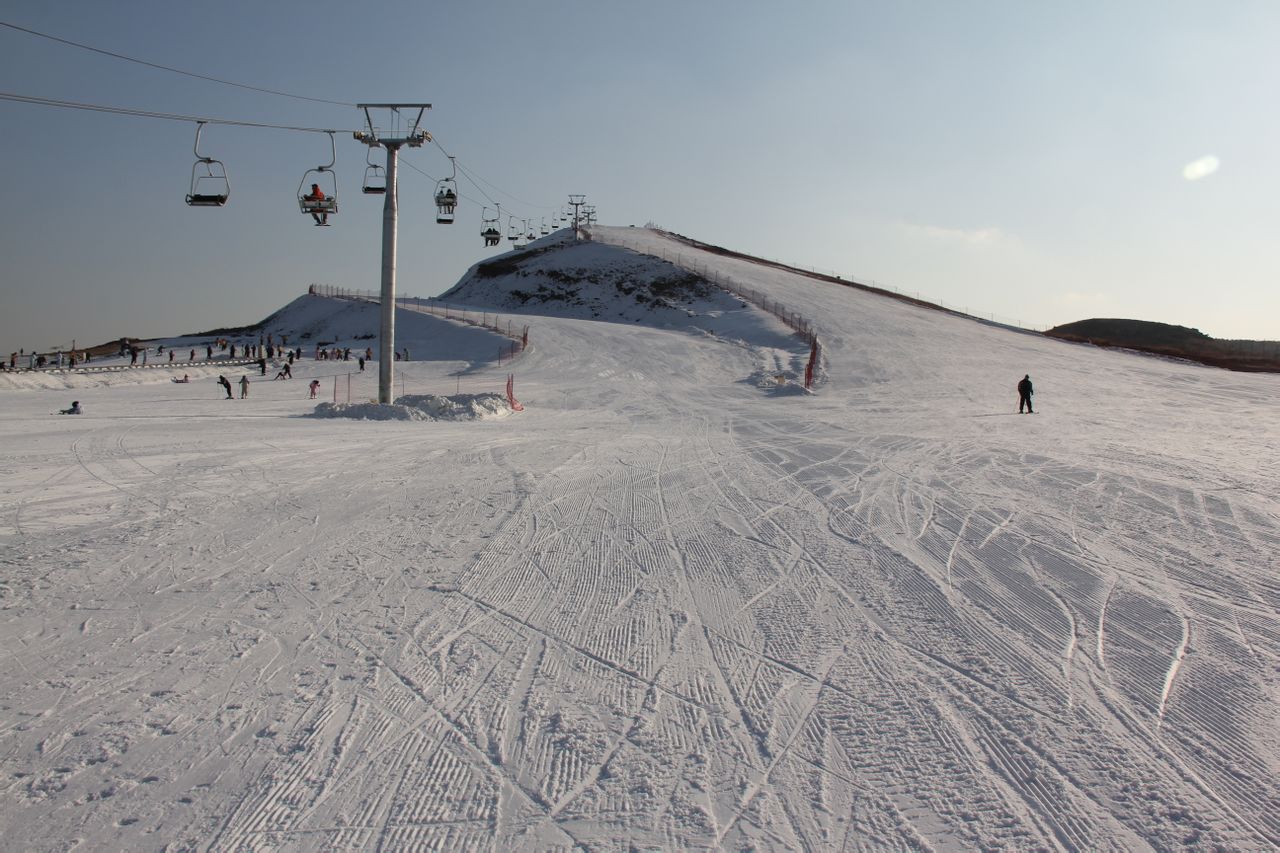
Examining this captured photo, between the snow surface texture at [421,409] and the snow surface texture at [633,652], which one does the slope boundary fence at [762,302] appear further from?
the snow surface texture at [633,652]

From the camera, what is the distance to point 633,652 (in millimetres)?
5094

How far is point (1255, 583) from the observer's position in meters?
6.68

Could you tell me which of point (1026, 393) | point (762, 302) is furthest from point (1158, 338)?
point (1026, 393)

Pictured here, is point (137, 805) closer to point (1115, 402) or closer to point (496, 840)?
point (496, 840)

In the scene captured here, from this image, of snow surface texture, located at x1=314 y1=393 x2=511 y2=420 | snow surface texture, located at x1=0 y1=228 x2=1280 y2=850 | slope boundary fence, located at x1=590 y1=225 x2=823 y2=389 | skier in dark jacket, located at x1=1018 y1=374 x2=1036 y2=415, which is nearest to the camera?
snow surface texture, located at x1=0 y1=228 x2=1280 y2=850

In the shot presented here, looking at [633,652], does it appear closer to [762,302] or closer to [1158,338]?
[762,302]

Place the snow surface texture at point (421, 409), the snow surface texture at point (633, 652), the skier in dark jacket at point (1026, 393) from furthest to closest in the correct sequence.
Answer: the skier in dark jacket at point (1026, 393)
the snow surface texture at point (421, 409)
the snow surface texture at point (633, 652)

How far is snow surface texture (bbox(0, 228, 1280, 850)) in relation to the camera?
337 cm

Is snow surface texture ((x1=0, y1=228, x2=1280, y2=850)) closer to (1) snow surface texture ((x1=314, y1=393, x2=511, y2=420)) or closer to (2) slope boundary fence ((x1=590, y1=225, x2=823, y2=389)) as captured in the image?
(1) snow surface texture ((x1=314, y1=393, x2=511, y2=420))

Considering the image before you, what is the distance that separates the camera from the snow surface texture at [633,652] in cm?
337

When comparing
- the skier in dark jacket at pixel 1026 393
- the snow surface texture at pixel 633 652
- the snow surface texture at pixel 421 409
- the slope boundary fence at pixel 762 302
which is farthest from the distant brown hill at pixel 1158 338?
the snow surface texture at pixel 633 652

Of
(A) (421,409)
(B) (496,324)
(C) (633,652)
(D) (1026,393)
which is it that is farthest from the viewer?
(B) (496,324)

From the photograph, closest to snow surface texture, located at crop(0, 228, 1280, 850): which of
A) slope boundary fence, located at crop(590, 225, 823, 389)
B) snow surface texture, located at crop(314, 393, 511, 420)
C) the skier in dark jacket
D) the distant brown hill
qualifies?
snow surface texture, located at crop(314, 393, 511, 420)

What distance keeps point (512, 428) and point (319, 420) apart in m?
5.51
